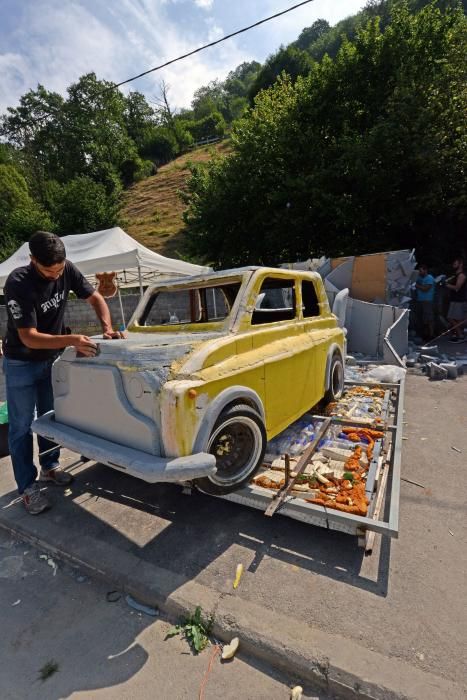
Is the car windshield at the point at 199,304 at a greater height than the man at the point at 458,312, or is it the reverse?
the car windshield at the point at 199,304

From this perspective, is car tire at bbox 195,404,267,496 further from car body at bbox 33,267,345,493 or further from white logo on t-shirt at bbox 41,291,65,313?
white logo on t-shirt at bbox 41,291,65,313

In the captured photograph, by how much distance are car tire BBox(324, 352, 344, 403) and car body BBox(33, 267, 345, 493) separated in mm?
609

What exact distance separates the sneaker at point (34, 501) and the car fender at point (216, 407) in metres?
1.72

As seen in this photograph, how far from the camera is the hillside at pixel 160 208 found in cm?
3491

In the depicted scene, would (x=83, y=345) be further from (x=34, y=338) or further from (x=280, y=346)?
(x=280, y=346)

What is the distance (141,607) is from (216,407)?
1.26m

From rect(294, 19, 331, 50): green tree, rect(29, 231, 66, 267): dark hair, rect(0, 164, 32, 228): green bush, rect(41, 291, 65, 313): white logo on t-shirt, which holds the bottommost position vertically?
rect(41, 291, 65, 313): white logo on t-shirt

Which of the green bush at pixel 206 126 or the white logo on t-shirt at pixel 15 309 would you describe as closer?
the white logo on t-shirt at pixel 15 309

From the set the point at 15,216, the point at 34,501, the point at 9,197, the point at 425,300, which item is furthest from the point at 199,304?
the point at 9,197

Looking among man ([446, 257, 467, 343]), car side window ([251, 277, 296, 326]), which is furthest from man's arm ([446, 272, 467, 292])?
car side window ([251, 277, 296, 326])

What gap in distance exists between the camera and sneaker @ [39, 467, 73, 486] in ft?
10.8

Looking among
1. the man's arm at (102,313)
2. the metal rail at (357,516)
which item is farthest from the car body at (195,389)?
the man's arm at (102,313)

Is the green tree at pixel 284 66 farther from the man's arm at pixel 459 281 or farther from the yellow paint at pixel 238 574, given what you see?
the yellow paint at pixel 238 574

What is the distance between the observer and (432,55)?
37.5 ft
